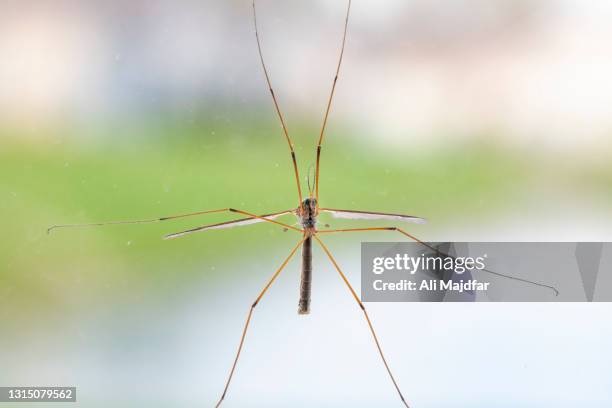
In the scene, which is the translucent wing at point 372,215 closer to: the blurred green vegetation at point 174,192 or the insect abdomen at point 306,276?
the insect abdomen at point 306,276

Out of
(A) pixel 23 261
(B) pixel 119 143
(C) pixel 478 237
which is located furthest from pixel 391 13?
(A) pixel 23 261

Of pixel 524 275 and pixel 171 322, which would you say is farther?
pixel 171 322

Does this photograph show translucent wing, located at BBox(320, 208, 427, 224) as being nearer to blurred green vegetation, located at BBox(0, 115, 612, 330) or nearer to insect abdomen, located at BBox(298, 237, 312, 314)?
insect abdomen, located at BBox(298, 237, 312, 314)

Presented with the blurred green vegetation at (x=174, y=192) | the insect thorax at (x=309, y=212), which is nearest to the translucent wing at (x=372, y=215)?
the insect thorax at (x=309, y=212)

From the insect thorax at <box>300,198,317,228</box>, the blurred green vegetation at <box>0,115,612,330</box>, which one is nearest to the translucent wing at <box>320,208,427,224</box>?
the insect thorax at <box>300,198,317,228</box>

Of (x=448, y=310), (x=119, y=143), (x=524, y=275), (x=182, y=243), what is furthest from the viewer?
(x=119, y=143)

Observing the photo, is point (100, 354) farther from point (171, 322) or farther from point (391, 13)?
point (391, 13)

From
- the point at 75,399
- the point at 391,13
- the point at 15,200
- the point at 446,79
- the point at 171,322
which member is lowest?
the point at 75,399
